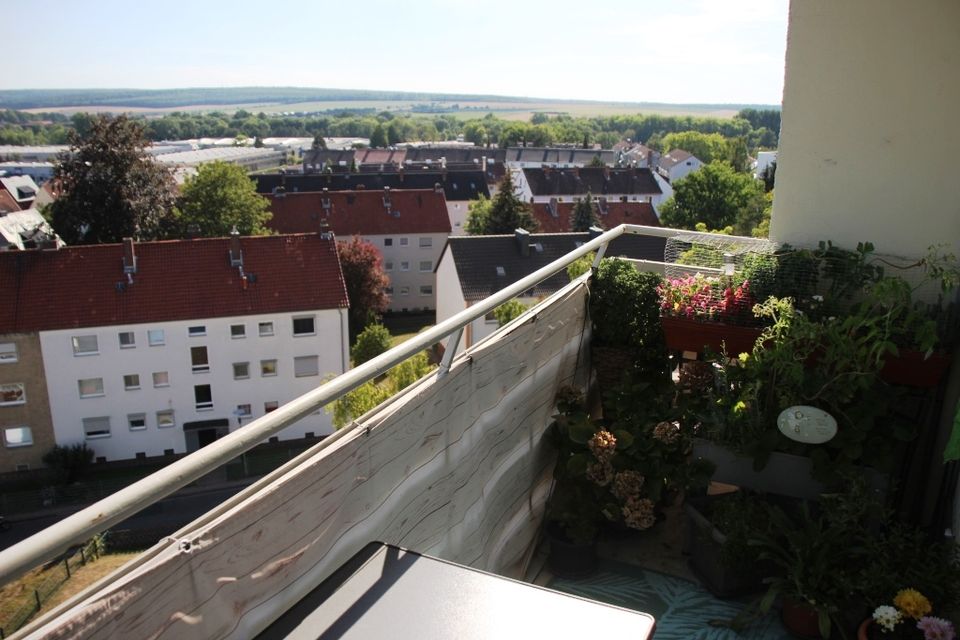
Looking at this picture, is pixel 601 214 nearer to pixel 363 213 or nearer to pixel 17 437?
pixel 363 213

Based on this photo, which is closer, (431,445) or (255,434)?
(255,434)

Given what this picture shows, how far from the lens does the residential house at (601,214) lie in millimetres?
48294

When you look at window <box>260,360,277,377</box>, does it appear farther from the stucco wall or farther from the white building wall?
the stucco wall

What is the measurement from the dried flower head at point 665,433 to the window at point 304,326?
2280 centimetres

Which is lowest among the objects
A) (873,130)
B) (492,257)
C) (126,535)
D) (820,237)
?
(126,535)

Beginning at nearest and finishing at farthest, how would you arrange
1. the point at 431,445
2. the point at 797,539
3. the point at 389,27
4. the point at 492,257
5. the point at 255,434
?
the point at 255,434 → the point at 431,445 → the point at 797,539 → the point at 492,257 → the point at 389,27

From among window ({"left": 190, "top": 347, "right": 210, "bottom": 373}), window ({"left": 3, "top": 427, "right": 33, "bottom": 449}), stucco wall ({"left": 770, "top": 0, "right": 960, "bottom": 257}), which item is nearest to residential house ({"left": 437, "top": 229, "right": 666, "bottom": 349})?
window ({"left": 190, "top": 347, "right": 210, "bottom": 373})

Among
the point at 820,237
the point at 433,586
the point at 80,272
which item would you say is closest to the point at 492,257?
the point at 80,272

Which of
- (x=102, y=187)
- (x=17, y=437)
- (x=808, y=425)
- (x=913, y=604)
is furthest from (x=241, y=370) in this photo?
(x=913, y=604)

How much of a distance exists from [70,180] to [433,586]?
3448 centimetres

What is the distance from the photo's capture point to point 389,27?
129m

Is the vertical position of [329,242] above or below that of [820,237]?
below

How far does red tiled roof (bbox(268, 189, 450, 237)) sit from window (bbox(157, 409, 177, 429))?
18.4m

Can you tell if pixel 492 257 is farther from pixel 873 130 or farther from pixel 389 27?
pixel 389 27
